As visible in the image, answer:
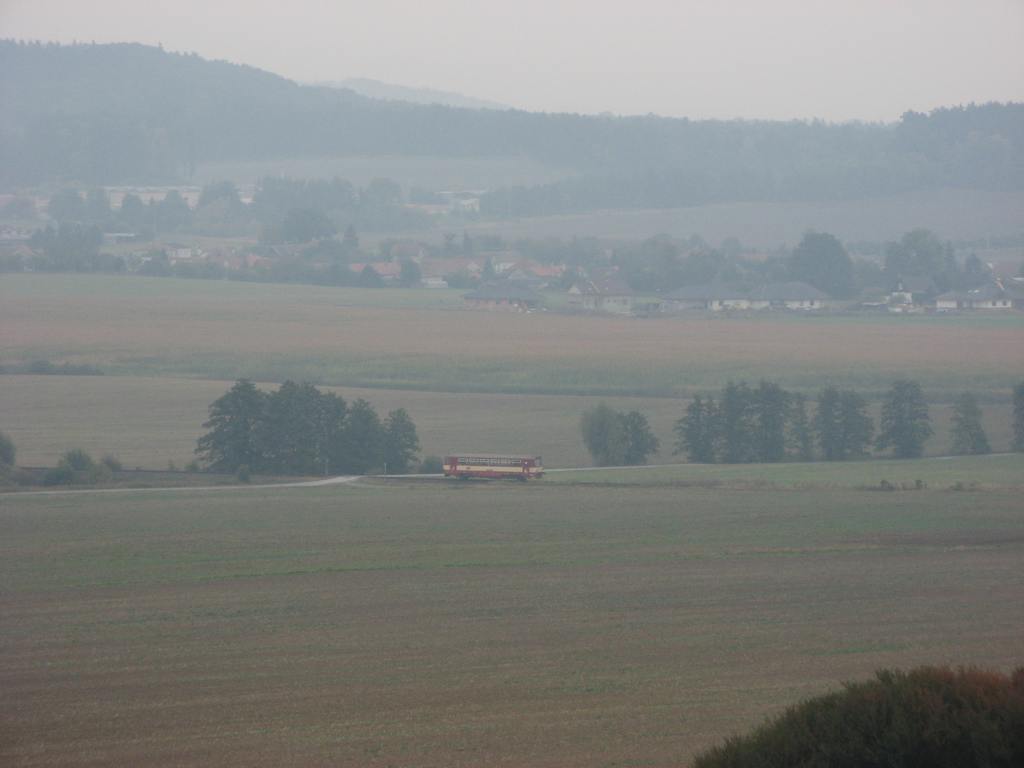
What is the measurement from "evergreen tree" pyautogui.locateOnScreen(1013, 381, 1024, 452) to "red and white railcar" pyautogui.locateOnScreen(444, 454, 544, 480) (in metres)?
19.5

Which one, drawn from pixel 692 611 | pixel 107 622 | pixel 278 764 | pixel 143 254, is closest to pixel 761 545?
pixel 692 611

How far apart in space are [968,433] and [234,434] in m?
27.7

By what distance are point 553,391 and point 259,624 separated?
45851 millimetres

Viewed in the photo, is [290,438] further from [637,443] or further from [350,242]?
[350,242]

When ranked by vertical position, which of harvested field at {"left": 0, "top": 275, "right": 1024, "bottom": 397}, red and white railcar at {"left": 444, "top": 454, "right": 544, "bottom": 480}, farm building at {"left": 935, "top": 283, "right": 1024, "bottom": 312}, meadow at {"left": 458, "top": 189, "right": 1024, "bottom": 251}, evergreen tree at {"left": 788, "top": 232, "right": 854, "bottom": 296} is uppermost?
meadow at {"left": 458, "top": 189, "right": 1024, "bottom": 251}

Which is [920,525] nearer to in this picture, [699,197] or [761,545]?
[761,545]

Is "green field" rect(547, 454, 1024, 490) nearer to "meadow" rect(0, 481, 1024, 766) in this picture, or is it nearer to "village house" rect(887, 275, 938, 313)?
"meadow" rect(0, 481, 1024, 766)

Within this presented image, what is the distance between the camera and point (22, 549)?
30375mm

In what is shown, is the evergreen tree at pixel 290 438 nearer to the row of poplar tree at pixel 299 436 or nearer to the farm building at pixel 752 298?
the row of poplar tree at pixel 299 436

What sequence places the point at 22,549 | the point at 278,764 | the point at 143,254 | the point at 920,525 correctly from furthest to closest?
the point at 143,254, the point at 920,525, the point at 22,549, the point at 278,764

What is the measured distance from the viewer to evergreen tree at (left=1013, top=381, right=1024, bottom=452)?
5272cm

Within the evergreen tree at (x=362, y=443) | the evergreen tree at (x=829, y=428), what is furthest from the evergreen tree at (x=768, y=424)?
the evergreen tree at (x=362, y=443)

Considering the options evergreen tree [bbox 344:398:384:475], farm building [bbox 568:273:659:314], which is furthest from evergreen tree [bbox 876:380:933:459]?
farm building [bbox 568:273:659:314]

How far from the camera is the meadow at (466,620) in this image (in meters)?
16.3
